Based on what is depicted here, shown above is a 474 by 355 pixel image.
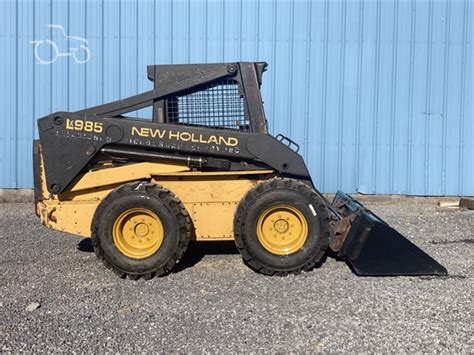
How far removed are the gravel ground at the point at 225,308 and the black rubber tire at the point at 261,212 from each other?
14 centimetres

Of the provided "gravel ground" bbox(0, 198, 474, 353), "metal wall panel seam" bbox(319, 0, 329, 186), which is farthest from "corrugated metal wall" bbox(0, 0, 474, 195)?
"gravel ground" bbox(0, 198, 474, 353)

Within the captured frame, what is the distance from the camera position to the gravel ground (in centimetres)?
412

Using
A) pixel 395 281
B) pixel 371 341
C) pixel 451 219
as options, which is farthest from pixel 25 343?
pixel 451 219

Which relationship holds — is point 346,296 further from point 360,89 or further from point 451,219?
point 360,89

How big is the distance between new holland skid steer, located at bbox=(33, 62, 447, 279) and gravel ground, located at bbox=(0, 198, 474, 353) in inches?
9.7

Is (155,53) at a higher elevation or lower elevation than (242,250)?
higher

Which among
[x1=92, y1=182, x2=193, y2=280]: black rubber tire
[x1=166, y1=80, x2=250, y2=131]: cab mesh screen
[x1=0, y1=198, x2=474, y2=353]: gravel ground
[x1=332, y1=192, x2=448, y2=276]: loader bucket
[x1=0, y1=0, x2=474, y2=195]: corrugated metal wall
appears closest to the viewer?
[x1=0, y1=198, x2=474, y2=353]: gravel ground

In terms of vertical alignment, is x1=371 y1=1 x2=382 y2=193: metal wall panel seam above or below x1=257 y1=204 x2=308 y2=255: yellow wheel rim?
above

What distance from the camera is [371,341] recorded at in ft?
13.5

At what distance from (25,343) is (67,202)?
2139mm

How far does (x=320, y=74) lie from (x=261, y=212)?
544cm

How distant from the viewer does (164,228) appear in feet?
18.7

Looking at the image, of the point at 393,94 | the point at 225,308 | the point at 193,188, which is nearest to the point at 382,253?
the point at 225,308

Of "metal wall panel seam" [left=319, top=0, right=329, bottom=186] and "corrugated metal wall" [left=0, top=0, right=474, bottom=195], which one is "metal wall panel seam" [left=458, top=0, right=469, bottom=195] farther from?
"metal wall panel seam" [left=319, top=0, right=329, bottom=186]
